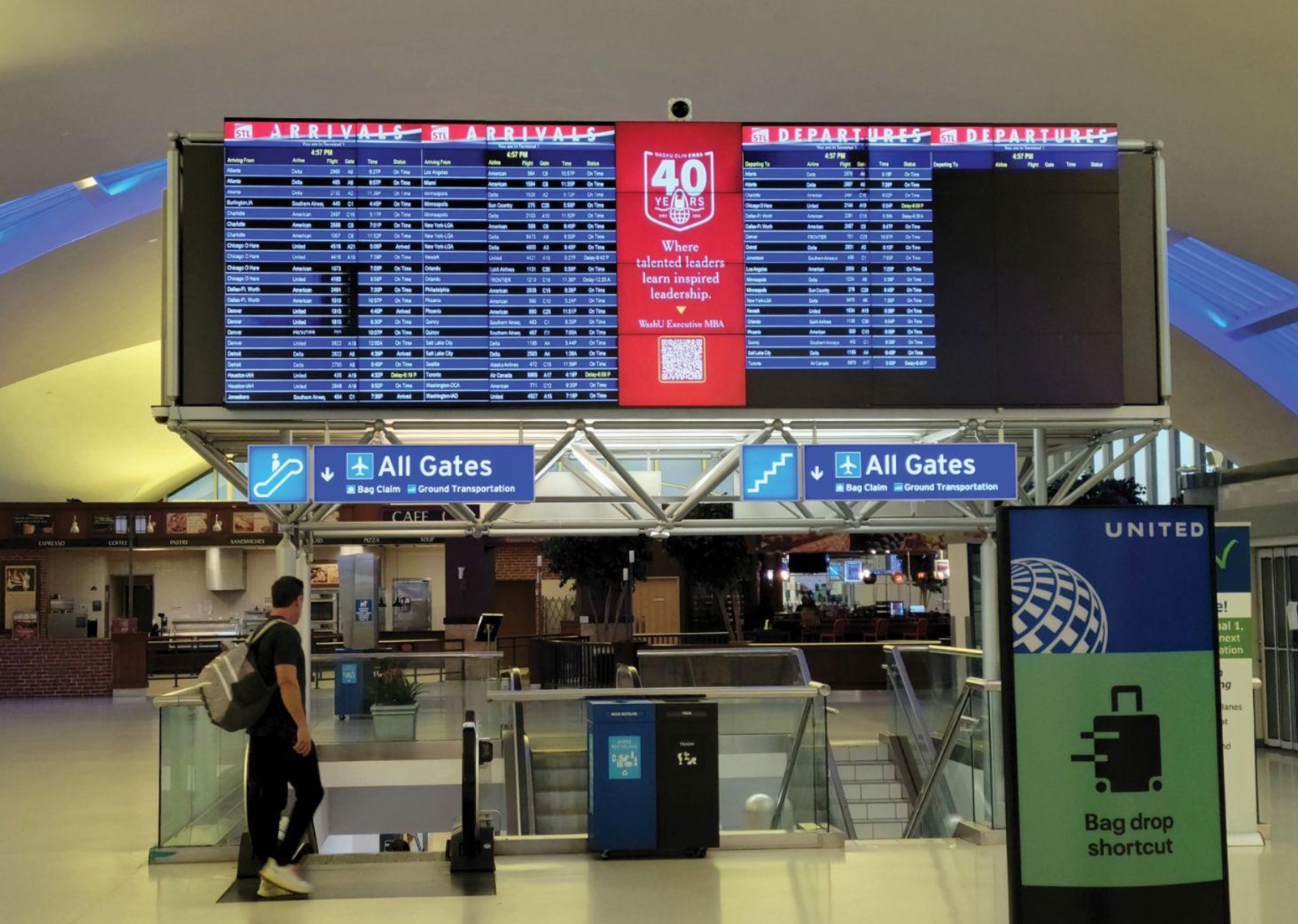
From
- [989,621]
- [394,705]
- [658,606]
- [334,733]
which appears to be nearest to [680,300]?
[989,621]

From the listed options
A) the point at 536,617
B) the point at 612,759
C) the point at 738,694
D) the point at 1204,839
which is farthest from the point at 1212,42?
the point at 536,617

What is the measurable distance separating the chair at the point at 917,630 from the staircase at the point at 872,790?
12.7 metres

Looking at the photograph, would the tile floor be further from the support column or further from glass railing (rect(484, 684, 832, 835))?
glass railing (rect(484, 684, 832, 835))

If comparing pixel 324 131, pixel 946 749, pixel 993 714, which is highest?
pixel 324 131

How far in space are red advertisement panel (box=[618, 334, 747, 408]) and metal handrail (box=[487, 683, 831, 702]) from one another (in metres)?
2.01

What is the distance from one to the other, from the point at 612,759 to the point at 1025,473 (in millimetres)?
5806

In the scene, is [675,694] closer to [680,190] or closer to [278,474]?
[278,474]

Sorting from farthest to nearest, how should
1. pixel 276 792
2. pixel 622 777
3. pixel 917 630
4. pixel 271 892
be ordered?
pixel 917 630 → pixel 622 777 → pixel 271 892 → pixel 276 792

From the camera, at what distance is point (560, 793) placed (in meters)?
12.2

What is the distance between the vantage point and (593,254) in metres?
9.97

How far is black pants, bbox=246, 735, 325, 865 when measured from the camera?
7.86 metres

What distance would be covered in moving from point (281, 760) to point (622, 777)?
7.82ft

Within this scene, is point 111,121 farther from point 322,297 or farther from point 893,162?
point 893,162

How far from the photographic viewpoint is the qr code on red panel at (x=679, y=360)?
32.7ft
